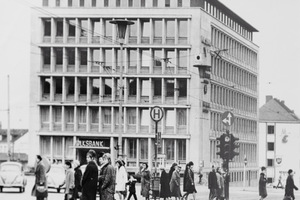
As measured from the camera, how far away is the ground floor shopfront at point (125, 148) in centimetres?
7919

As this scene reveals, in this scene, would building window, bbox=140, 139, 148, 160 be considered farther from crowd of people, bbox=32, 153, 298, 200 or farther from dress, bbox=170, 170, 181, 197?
dress, bbox=170, 170, 181, 197

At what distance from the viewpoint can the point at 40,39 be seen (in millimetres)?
81500

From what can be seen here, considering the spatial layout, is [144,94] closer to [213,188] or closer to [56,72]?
[56,72]

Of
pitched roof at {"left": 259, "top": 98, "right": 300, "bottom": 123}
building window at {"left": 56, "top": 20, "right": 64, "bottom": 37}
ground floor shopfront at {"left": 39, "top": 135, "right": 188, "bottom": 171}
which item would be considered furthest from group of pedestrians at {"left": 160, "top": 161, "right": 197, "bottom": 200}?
pitched roof at {"left": 259, "top": 98, "right": 300, "bottom": 123}

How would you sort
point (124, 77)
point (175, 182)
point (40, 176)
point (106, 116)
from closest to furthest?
point (40, 176) < point (175, 182) < point (124, 77) < point (106, 116)

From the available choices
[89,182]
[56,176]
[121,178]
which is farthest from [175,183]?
[89,182]

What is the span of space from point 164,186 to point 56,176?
13.0 metres

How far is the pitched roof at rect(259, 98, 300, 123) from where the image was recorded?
125m

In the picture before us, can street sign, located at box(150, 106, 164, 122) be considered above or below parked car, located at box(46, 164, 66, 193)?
above

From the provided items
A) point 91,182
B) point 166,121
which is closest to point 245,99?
point 166,121

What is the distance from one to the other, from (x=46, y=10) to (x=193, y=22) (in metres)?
15.0

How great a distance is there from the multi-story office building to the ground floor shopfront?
99 millimetres

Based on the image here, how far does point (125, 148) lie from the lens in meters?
80.2

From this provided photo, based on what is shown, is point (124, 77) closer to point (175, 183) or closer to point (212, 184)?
point (212, 184)
